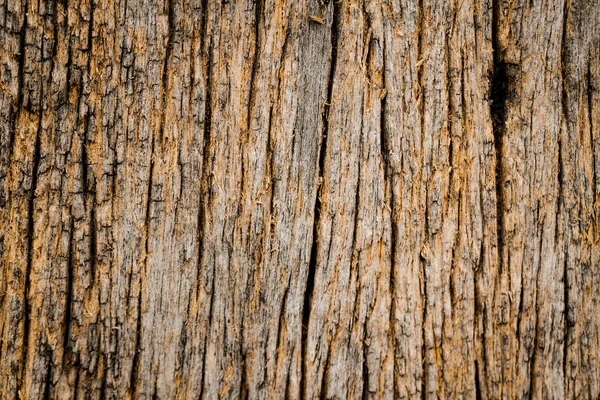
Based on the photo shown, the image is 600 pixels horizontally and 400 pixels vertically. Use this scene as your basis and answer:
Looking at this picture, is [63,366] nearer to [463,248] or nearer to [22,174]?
[22,174]

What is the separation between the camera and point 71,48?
157 centimetres

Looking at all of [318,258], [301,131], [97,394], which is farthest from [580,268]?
[97,394]

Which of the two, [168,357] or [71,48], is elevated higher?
[71,48]

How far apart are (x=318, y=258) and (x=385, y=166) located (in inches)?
15.7

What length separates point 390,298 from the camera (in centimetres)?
160

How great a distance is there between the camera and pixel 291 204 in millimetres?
1603

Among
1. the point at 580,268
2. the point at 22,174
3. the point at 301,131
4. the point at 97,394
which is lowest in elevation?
the point at 97,394

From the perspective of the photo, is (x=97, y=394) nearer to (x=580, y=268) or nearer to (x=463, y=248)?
(x=463, y=248)

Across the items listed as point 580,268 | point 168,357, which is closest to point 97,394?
point 168,357

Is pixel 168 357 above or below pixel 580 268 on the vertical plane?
below

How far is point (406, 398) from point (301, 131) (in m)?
1.00

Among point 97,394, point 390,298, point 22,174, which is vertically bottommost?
point 97,394

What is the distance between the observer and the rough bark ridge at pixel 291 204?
61.6 inches

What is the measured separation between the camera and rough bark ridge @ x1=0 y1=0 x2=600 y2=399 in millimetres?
1564
